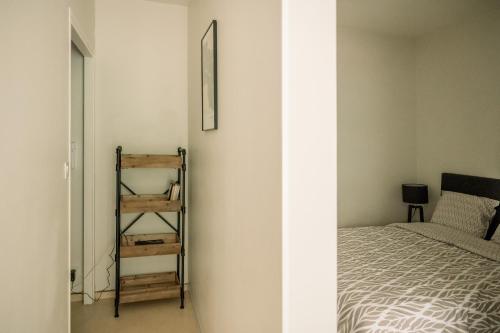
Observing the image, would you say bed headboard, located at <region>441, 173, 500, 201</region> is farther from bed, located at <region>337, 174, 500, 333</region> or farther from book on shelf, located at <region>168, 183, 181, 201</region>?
book on shelf, located at <region>168, 183, 181, 201</region>

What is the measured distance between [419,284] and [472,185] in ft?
6.20

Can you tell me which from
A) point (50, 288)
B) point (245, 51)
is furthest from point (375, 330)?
point (50, 288)

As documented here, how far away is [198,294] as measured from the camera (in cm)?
261

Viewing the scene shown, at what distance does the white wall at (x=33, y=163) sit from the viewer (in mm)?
1144

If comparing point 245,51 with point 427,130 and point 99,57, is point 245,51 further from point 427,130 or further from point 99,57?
point 427,130

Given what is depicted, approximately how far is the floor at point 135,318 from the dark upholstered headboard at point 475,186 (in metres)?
2.64

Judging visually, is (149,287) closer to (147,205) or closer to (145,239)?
(145,239)

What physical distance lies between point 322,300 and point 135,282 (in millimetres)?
2334

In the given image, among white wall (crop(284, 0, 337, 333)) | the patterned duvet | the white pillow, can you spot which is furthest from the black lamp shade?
white wall (crop(284, 0, 337, 333))

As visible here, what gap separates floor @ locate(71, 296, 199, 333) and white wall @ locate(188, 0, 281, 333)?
328 mm

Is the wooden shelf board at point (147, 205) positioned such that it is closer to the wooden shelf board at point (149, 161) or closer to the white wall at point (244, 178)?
the wooden shelf board at point (149, 161)

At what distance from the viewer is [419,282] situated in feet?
6.26

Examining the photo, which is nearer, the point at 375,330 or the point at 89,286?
the point at 375,330

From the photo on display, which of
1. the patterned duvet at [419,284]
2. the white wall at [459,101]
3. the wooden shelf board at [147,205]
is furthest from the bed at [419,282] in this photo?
the wooden shelf board at [147,205]
